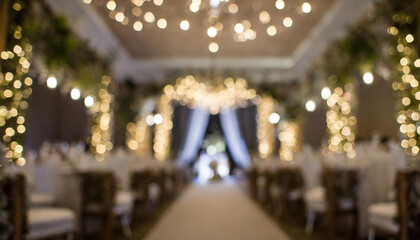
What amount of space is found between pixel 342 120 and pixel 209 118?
27.8 ft


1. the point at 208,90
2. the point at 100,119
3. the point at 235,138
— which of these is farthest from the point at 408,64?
the point at 235,138

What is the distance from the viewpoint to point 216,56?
547 inches

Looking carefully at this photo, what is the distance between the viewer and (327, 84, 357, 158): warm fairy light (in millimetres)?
10273

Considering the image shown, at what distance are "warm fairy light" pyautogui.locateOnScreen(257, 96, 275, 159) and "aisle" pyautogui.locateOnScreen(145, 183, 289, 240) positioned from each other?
19.2 feet

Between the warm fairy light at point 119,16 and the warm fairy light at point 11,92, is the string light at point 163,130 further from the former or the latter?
the warm fairy light at point 11,92

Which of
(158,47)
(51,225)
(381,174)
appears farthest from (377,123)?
(51,225)

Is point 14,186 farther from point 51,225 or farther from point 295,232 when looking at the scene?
point 295,232

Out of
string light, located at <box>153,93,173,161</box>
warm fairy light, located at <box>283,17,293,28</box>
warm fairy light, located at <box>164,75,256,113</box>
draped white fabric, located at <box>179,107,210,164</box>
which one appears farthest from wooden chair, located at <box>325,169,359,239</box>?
draped white fabric, located at <box>179,107,210,164</box>

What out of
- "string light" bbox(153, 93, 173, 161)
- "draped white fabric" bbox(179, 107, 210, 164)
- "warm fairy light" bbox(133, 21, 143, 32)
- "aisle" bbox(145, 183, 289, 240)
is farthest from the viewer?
"draped white fabric" bbox(179, 107, 210, 164)

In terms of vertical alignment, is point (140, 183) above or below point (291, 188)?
above

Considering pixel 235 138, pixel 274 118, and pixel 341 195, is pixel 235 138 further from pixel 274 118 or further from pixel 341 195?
pixel 341 195

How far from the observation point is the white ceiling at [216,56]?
8.95m

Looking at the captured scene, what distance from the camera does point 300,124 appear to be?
1444 centimetres

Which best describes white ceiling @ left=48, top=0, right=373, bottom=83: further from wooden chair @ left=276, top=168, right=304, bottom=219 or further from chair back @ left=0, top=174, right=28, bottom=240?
chair back @ left=0, top=174, right=28, bottom=240
